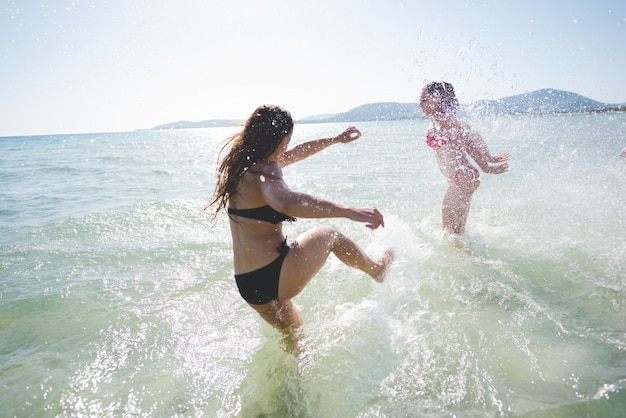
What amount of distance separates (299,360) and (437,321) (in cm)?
135

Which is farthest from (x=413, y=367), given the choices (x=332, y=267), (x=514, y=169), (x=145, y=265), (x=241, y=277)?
(x=514, y=169)

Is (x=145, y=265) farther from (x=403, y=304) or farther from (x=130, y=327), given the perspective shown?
(x=403, y=304)

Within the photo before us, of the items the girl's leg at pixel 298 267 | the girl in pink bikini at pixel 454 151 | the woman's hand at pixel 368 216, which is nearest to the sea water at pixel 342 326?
the girl's leg at pixel 298 267

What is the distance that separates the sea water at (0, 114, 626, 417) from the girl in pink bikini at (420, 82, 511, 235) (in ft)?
1.96

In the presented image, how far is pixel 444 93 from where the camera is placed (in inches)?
193

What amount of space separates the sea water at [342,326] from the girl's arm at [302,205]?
1095 mm

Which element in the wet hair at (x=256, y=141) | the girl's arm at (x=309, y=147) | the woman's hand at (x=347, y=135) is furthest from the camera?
the woman's hand at (x=347, y=135)

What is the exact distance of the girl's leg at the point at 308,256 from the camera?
2832 mm

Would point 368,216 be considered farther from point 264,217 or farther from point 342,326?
point 342,326

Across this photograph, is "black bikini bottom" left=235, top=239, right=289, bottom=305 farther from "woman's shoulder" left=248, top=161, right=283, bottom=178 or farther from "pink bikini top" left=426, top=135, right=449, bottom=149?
"pink bikini top" left=426, top=135, right=449, bottom=149

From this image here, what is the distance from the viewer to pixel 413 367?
2.85 meters

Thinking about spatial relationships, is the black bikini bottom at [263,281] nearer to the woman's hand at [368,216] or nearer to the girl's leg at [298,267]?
the girl's leg at [298,267]

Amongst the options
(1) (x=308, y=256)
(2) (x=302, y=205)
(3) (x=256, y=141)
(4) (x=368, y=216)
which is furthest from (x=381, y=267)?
(3) (x=256, y=141)

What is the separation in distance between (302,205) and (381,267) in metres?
1.69
